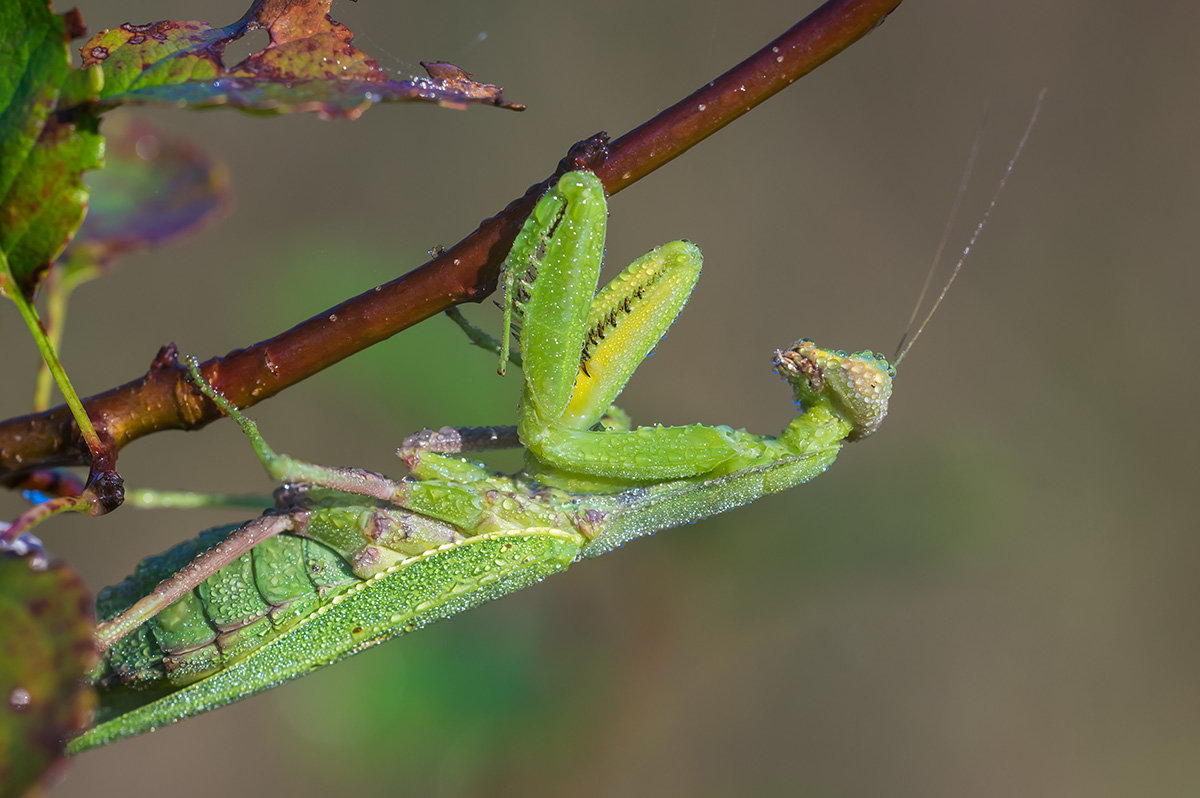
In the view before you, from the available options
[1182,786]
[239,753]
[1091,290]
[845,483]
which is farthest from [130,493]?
[1182,786]

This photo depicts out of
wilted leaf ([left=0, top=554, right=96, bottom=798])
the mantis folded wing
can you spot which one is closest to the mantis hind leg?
the mantis folded wing

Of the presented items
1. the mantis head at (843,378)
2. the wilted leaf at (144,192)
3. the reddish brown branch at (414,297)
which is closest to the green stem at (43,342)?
the reddish brown branch at (414,297)

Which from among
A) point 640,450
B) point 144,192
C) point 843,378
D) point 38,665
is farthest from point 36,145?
point 843,378

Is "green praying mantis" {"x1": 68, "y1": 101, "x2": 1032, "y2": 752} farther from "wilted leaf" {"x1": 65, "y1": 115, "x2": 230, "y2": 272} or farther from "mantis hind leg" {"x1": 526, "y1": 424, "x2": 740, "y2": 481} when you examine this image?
"wilted leaf" {"x1": 65, "y1": 115, "x2": 230, "y2": 272}

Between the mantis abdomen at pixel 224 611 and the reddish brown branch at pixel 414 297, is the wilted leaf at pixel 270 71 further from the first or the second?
the mantis abdomen at pixel 224 611

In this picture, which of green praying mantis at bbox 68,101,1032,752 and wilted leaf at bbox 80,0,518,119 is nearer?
wilted leaf at bbox 80,0,518,119

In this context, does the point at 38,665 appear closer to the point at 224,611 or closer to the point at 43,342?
the point at 43,342

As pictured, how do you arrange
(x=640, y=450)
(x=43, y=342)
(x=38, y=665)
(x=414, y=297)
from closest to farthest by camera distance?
1. (x=38, y=665)
2. (x=43, y=342)
3. (x=414, y=297)
4. (x=640, y=450)
